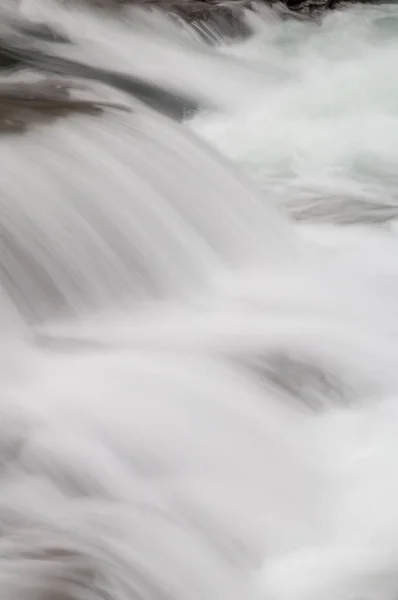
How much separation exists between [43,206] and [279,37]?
6.05m

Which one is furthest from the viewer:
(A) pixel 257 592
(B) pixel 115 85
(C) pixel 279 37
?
(C) pixel 279 37

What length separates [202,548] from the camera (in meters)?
2.04

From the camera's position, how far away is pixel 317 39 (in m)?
8.74

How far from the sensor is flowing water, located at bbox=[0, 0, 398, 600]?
6.57 ft

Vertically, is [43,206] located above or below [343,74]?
below

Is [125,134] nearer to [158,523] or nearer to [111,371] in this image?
[111,371]

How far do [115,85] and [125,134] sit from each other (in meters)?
2.33

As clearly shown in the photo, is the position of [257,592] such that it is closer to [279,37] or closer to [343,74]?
[343,74]

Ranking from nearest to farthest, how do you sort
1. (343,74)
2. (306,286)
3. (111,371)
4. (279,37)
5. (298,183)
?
(111,371), (306,286), (298,183), (343,74), (279,37)

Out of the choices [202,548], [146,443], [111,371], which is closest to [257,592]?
[202,548]

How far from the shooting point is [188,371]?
108 inches

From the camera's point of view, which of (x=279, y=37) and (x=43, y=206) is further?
(x=279, y=37)

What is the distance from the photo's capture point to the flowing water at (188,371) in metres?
2.00

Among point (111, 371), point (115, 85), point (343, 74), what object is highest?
point (343, 74)
